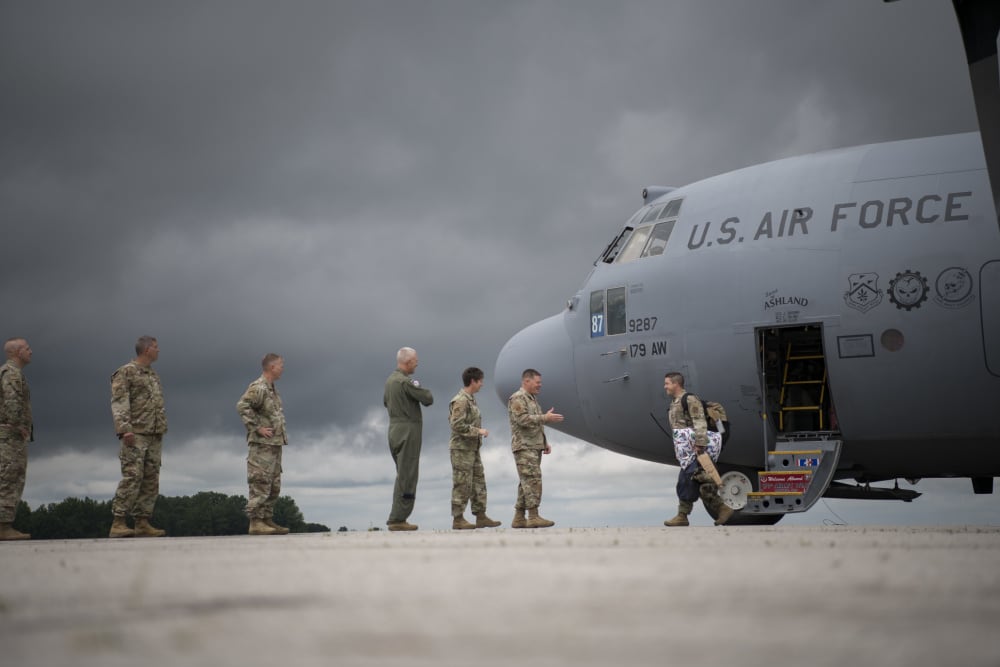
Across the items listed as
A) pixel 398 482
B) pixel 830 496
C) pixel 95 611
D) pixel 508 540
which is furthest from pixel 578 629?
pixel 830 496

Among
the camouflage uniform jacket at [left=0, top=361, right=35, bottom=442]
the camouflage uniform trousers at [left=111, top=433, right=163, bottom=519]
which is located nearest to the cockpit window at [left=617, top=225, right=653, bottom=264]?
the camouflage uniform trousers at [left=111, top=433, right=163, bottom=519]

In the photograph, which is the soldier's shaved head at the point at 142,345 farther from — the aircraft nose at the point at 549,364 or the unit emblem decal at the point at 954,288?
the unit emblem decal at the point at 954,288

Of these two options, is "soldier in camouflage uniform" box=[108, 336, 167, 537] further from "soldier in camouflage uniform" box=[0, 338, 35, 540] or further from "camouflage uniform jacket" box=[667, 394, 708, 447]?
"camouflage uniform jacket" box=[667, 394, 708, 447]

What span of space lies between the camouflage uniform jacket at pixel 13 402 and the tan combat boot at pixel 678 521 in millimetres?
7971

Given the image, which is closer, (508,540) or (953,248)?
→ (508,540)

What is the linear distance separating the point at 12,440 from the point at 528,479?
248 inches

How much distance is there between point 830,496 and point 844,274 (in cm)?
323

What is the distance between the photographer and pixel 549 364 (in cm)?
1430

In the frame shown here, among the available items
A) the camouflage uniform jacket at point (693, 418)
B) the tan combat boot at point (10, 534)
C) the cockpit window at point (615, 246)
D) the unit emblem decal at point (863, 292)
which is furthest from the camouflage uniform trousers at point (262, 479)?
the unit emblem decal at point (863, 292)

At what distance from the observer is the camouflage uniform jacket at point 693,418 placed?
11242mm

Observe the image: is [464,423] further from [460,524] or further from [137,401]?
[137,401]

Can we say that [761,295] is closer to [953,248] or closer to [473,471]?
[953,248]

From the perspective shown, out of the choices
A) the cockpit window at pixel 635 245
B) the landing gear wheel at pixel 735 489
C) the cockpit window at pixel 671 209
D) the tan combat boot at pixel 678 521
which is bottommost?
the tan combat boot at pixel 678 521

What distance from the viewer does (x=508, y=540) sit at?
7668 mm
